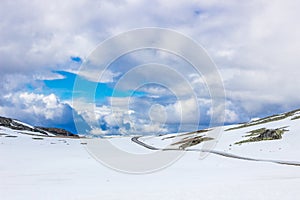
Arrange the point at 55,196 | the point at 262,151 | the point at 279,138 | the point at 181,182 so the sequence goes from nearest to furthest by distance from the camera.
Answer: the point at 55,196, the point at 181,182, the point at 262,151, the point at 279,138

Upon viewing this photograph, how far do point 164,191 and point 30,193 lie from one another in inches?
295

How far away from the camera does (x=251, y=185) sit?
60.2ft

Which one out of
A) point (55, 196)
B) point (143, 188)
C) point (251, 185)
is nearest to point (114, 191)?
point (143, 188)

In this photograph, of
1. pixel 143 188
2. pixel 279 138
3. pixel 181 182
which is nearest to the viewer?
pixel 143 188

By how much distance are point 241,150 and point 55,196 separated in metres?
37.3

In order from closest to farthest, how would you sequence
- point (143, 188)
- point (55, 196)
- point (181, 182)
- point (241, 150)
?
point (55, 196)
point (143, 188)
point (181, 182)
point (241, 150)

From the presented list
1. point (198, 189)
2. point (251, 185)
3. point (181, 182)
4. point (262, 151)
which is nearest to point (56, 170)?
point (181, 182)

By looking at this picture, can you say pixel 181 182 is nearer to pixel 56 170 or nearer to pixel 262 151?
pixel 56 170

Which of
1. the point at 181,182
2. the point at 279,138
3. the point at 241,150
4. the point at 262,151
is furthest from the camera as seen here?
the point at 279,138

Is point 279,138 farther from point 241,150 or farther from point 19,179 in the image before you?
point 19,179

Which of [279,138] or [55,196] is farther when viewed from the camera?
[279,138]

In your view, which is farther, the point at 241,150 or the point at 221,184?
the point at 241,150

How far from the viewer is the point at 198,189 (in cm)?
1766

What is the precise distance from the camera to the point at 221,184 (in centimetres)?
1927
